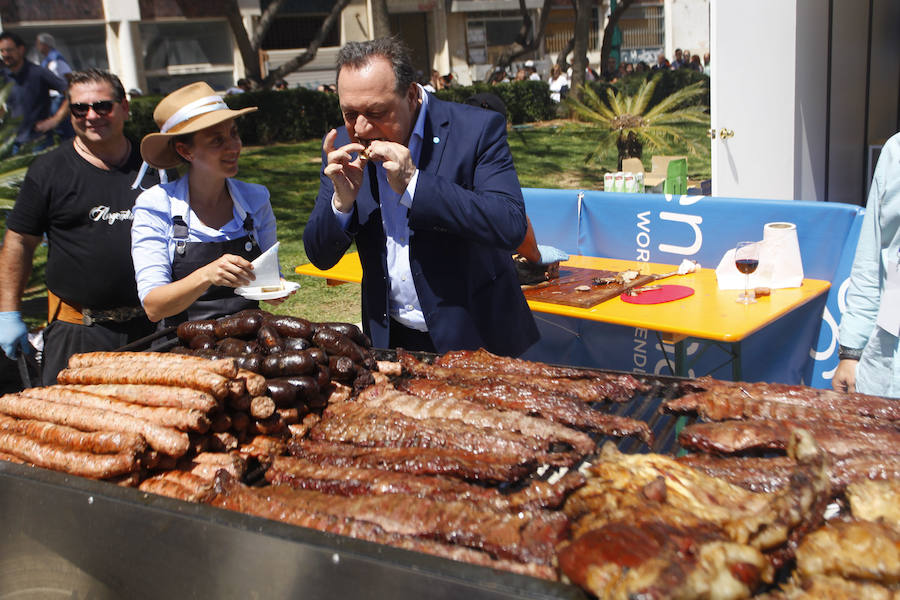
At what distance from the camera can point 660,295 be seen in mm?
5094

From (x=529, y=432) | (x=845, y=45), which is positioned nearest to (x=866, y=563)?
(x=529, y=432)

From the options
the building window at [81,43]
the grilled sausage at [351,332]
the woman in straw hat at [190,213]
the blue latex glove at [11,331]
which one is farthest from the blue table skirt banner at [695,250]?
the building window at [81,43]

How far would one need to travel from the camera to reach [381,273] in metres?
3.46

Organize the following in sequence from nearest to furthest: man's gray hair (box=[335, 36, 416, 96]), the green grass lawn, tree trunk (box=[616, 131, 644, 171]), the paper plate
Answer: man's gray hair (box=[335, 36, 416, 96])
the paper plate
the green grass lawn
tree trunk (box=[616, 131, 644, 171])

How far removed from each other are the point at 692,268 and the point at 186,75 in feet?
117

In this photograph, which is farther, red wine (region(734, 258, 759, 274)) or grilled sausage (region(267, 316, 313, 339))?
red wine (region(734, 258, 759, 274))

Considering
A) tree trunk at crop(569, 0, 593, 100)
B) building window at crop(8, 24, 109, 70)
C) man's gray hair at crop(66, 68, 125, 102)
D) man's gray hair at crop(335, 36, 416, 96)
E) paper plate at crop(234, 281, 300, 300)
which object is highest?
building window at crop(8, 24, 109, 70)

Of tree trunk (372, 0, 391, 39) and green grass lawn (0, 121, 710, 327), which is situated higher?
tree trunk (372, 0, 391, 39)

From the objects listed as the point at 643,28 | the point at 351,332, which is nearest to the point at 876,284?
the point at 351,332

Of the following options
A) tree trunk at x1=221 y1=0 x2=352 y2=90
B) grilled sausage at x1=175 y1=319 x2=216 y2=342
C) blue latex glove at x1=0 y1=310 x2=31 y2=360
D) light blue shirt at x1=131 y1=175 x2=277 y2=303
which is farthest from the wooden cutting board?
tree trunk at x1=221 y1=0 x2=352 y2=90

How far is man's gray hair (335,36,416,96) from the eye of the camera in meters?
3.02

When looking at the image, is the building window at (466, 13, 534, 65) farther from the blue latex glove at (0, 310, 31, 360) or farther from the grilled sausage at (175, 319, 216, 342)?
the grilled sausage at (175, 319, 216, 342)

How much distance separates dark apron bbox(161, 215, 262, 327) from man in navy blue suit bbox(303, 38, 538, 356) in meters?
0.52

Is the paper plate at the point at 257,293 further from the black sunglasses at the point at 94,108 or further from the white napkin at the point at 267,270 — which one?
the black sunglasses at the point at 94,108
